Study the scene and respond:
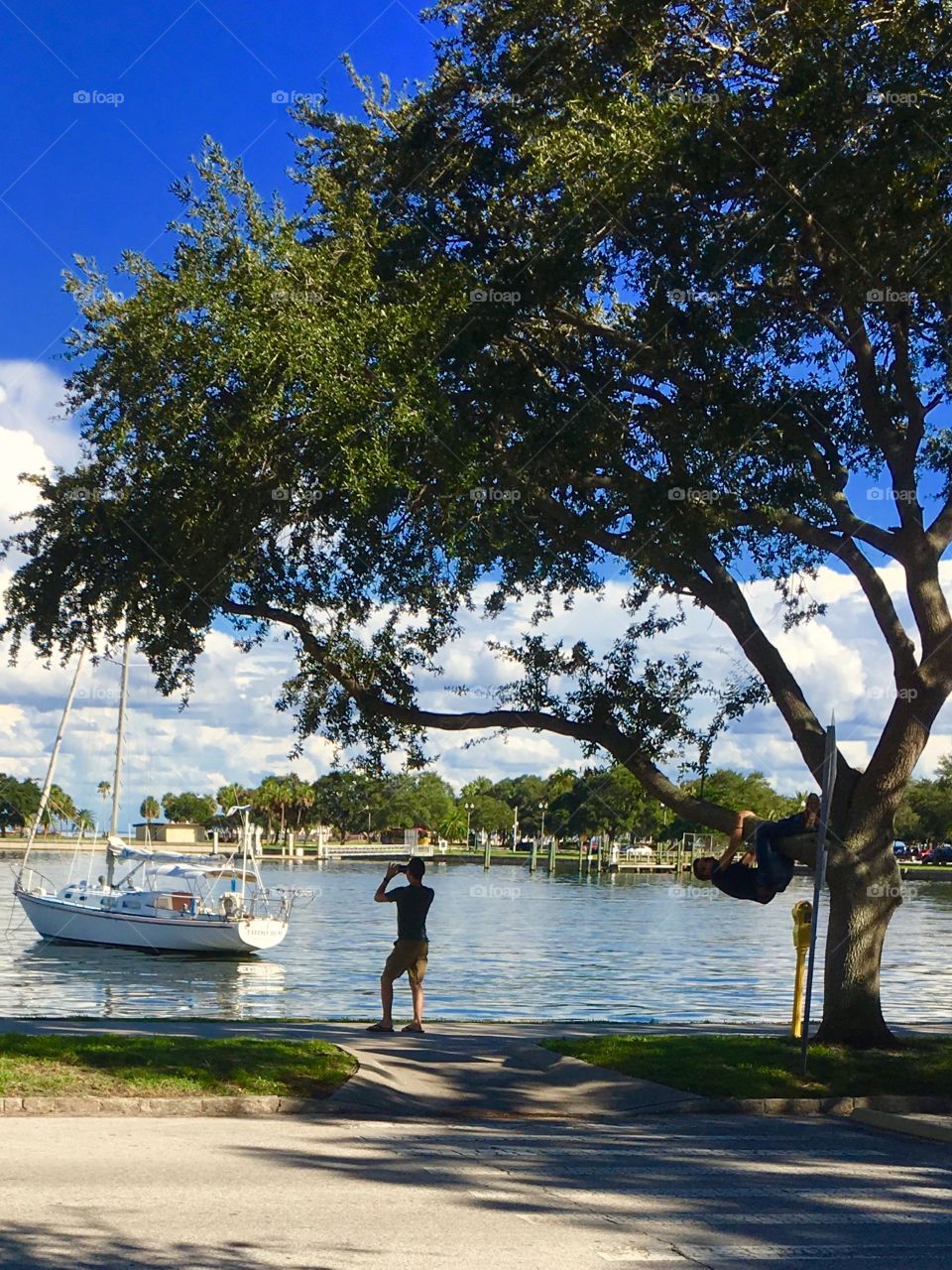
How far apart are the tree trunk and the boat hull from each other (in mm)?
34230

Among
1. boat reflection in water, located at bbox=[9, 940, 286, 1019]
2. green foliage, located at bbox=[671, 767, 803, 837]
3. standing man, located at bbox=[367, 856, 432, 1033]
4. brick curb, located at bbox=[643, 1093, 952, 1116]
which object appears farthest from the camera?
green foliage, located at bbox=[671, 767, 803, 837]

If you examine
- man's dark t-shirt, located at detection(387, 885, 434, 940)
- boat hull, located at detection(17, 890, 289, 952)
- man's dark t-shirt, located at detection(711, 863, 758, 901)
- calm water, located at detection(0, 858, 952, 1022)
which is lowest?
calm water, located at detection(0, 858, 952, 1022)

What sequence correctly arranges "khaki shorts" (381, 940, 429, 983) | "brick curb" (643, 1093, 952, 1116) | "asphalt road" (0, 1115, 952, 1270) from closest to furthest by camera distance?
"asphalt road" (0, 1115, 952, 1270), "brick curb" (643, 1093, 952, 1116), "khaki shorts" (381, 940, 429, 983)

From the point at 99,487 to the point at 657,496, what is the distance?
247 inches

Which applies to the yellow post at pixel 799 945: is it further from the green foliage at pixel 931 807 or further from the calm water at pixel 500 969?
the green foliage at pixel 931 807

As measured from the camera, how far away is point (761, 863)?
14.9 metres

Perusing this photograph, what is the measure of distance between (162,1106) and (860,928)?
7843mm

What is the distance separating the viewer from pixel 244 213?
53.9 ft

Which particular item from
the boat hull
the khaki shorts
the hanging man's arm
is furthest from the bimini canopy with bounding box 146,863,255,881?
the hanging man's arm

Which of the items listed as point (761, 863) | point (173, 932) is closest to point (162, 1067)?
point (761, 863)

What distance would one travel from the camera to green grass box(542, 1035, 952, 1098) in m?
14.5

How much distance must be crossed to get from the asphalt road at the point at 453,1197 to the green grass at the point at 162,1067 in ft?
2.31

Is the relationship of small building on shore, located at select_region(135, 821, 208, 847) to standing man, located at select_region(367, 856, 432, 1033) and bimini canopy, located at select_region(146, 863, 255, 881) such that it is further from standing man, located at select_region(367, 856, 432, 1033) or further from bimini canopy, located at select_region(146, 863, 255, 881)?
standing man, located at select_region(367, 856, 432, 1033)

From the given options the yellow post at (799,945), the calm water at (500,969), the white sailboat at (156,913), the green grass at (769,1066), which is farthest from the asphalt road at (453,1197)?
the white sailboat at (156,913)
